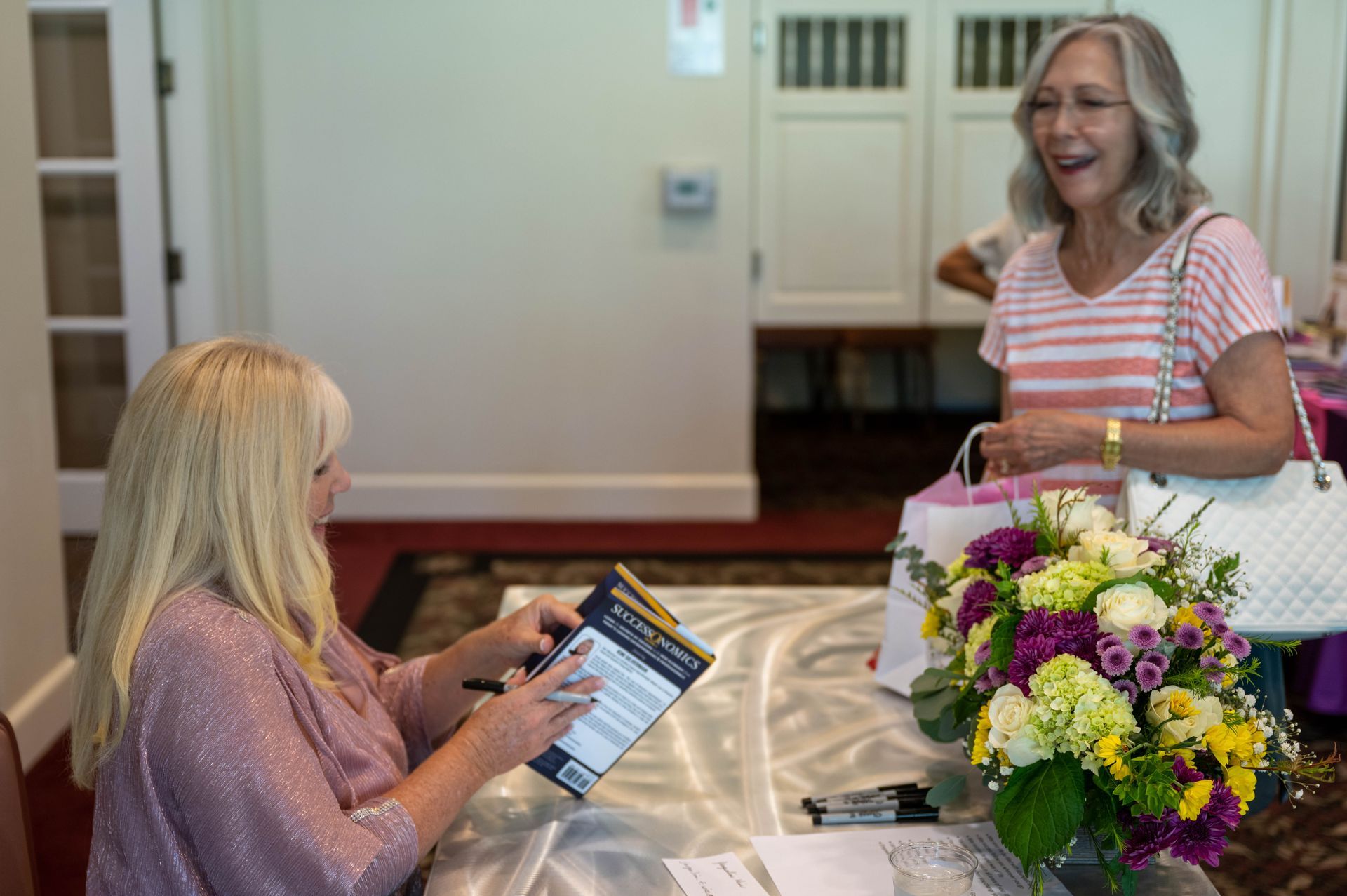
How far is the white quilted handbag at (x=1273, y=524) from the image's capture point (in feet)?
5.58

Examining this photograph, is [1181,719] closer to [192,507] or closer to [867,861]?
[867,861]

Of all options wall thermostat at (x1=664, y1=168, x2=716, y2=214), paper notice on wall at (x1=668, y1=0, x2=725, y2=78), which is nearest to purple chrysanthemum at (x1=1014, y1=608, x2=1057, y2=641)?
wall thermostat at (x1=664, y1=168, x2=716, y2=214)

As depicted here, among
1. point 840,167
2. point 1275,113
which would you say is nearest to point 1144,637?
point 1275,113

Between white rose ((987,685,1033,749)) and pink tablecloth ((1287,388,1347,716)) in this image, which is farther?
pink tablecloth ((1287,388,1347,716))

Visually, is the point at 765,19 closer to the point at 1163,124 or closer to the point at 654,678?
the point at 1163,124

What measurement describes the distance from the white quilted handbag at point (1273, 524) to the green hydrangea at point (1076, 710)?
54 cm

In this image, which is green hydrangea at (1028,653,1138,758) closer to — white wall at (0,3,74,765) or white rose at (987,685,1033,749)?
white rose at (987,685,1033,749)

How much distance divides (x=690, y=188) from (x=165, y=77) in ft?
6.88

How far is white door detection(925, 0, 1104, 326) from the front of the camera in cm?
591

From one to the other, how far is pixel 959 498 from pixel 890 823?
57 cm

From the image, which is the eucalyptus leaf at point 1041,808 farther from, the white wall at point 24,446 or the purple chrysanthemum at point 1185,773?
the white wall at point 24,446

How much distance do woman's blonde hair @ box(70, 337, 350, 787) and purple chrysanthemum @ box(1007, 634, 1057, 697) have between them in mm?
734

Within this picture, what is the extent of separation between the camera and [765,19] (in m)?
5.98

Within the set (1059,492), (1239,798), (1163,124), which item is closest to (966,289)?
(1163,124)
